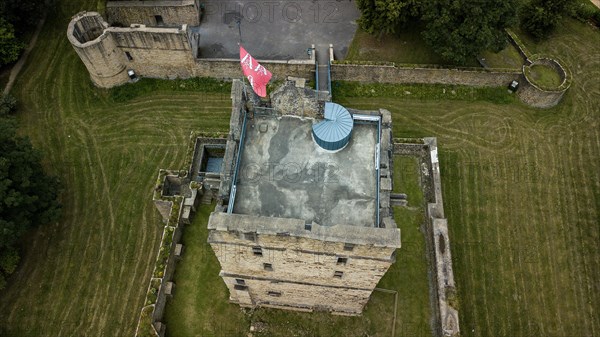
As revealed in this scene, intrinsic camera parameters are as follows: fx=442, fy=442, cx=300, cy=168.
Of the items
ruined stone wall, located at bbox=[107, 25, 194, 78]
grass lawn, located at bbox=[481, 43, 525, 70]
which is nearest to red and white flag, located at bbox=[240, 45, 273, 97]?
ruined stone wall, located at bbox=[107, 25, 194, 78]

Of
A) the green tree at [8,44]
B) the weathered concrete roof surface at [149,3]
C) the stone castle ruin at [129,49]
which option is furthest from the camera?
the weathered concrete roof surface at [149,3]

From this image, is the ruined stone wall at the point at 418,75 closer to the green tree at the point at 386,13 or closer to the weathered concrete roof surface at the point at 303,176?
the green tree at the point at 386,13

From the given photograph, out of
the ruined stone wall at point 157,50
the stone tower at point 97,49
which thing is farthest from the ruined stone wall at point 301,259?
the stone tower at point 97,49

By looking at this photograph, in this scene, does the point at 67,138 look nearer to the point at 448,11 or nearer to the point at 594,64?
the point at 448,11

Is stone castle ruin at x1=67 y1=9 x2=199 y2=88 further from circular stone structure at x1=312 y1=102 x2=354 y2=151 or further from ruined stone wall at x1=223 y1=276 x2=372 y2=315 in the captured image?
ruined stone wall at x1=223 y1=276 x2=372 y2=315

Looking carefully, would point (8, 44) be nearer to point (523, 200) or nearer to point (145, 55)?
point (145, 55)

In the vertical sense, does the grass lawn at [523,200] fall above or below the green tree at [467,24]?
below

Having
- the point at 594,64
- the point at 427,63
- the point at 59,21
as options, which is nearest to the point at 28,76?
the point at 59,21
